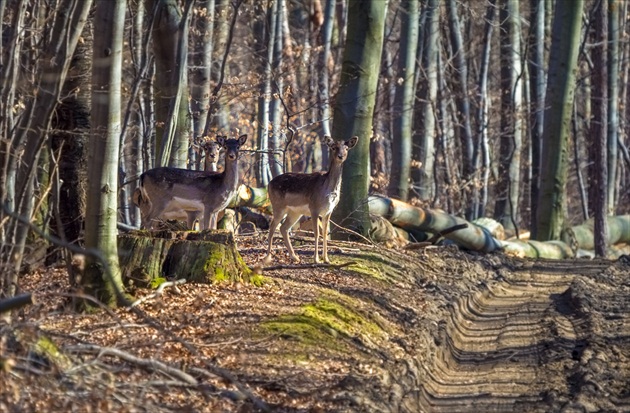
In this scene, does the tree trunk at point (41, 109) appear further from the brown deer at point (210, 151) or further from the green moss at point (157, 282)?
the brown deer at point (210, 151)

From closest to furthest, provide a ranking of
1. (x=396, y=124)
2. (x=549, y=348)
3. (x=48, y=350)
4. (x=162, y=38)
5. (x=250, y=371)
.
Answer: (x=48, y=350) → (x=250, y=371) → (x=549, y=348) → (x=162, y=38) → (x=396, y=124)

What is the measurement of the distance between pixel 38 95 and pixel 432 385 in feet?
15.0

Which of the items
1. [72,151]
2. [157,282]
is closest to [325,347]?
[157,282]

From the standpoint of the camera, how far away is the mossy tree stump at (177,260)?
476 inches

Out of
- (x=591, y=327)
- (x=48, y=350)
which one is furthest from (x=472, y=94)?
(x=48, y=350)

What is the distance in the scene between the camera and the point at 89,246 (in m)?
10.9

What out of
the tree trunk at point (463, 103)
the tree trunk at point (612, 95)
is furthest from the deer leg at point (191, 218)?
the tree trunk at point (612, 95)

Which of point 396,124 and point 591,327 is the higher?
point 396,124

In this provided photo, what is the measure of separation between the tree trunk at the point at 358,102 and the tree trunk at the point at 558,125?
9.21m

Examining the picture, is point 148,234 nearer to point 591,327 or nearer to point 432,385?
point 432,385

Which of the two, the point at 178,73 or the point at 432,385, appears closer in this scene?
the point at 432,385

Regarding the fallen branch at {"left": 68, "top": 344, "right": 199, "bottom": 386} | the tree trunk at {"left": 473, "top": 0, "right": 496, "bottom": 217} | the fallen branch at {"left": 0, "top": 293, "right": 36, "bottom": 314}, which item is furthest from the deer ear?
the tree trunk at {"left": 473, "top": 0, "right": 496, "bottom": 217}

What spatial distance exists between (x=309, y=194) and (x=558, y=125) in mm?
12793

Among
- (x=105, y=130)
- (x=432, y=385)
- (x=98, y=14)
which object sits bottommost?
(x=432, y=385)
